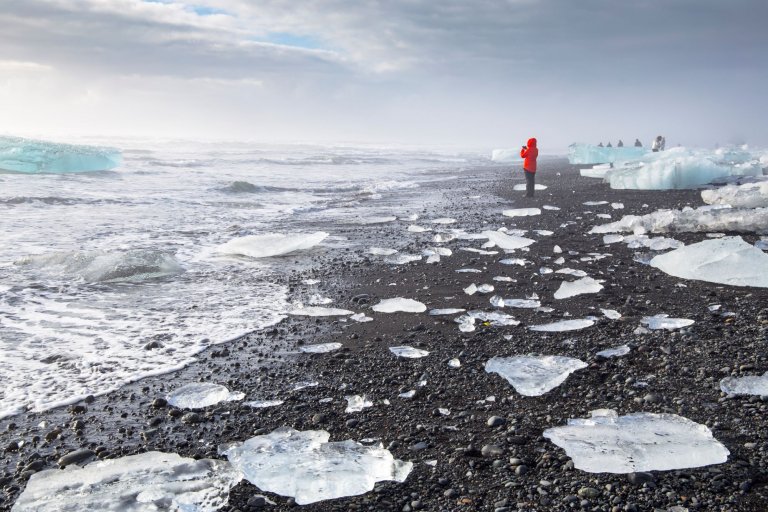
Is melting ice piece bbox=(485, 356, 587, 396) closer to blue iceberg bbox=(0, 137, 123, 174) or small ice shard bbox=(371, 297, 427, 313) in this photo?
small ice shard bbox=(371, 297, 427, 313)

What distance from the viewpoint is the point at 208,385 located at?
9.55 ft

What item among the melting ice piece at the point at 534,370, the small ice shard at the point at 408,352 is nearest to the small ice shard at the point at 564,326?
the melting ice piece at the point at 534,370

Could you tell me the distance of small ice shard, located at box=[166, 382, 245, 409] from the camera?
2.71m

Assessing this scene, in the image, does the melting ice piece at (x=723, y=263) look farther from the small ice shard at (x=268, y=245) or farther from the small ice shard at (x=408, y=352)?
the small ice shard at (x=268, y=245)

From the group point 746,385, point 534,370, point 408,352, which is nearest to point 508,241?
point 408,352

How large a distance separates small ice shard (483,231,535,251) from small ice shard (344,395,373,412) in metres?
3.98

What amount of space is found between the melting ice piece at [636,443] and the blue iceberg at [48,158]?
17.6 m

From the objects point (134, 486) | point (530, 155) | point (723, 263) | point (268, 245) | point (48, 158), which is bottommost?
point (134, 486)

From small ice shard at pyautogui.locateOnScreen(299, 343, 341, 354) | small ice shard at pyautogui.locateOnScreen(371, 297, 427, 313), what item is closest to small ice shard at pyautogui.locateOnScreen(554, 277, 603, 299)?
small ice shard at pyautogui.locateOnScreen(371, 297, 427, 313)

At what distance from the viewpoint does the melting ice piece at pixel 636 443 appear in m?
2.08

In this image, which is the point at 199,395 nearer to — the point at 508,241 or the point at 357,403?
the point at 357,403

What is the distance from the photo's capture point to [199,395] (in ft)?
9.16

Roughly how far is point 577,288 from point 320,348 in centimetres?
233

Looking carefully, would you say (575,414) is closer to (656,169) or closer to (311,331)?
(311,331)
